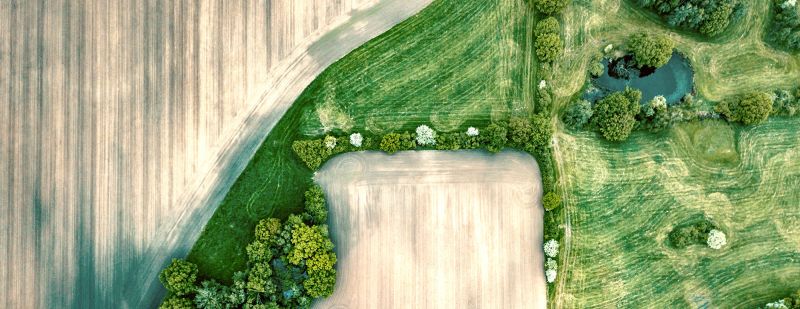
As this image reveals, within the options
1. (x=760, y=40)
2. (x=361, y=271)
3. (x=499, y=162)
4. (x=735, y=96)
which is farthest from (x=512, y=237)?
(x=760, y=40)

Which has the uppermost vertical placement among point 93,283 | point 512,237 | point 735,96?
point 735,96

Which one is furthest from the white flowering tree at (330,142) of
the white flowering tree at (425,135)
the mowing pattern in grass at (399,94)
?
the white flowering tree at (425,135)

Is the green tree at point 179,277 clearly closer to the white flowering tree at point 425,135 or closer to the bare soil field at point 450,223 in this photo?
the bare soil field at point 450,223

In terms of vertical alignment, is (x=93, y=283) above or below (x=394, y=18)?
below

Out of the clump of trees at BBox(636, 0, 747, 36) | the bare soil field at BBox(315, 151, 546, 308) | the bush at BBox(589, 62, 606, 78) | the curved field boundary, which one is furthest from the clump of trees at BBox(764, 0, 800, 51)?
the curved field boundary

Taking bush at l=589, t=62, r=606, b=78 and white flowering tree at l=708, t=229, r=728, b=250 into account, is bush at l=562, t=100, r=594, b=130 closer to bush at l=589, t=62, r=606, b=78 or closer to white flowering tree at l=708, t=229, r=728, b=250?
bush at l=589, t=62, r=606, b=78

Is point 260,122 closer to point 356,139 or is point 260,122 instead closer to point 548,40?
point 356,139

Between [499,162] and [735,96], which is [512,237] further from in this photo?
[735,96]
